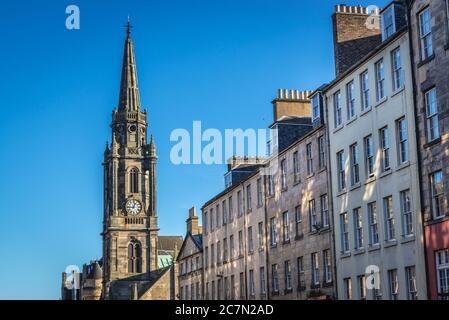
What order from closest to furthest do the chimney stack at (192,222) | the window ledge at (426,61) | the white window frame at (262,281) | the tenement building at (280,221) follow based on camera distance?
1. the window ledge at (426,61)
2. the tenement building at (280,221)
3. the white window frame at (262,281)
4. the chimney stack at (192,222)

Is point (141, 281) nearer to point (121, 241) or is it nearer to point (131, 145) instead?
point (121, 241)

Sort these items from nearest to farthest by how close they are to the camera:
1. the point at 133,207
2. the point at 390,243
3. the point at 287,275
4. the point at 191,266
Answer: the point at 390,243
the point at 287,275
the point at 191,266
the point at 133,207

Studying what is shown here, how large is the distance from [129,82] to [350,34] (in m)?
85.7

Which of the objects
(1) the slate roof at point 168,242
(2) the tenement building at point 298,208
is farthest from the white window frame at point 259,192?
(1) the slate roof at point 168,242

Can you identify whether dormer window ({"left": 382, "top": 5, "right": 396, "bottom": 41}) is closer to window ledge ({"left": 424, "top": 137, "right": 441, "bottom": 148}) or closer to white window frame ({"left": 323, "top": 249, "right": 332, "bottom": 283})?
window ledge ({"left": 424, "top": 137, "right": 441, "bottom": 148})

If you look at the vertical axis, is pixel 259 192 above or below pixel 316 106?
below

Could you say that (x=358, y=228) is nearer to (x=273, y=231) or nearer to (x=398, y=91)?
(x=398, y=91)

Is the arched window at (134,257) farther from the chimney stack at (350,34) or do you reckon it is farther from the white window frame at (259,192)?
the chimney stack at (350,34)

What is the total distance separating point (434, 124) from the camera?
25094 mm

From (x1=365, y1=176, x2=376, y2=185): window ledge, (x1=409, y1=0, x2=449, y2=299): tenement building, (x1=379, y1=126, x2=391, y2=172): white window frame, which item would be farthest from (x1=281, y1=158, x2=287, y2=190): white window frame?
(x1=409, y1=0, x2=449, y2=299): tenement building

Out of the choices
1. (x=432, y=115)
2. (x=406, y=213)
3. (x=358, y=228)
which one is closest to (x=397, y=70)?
(x=432, y=115)

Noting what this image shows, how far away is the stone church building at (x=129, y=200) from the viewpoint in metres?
111

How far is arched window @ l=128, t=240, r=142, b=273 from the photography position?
366 feet
